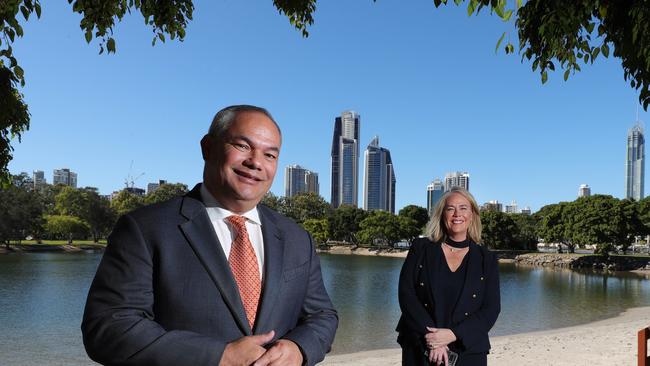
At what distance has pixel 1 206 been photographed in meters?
49.3

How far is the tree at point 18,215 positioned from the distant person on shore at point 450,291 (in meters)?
53.9

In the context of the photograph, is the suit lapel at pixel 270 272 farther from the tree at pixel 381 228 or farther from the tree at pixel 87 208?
the tree at pixel 87 208

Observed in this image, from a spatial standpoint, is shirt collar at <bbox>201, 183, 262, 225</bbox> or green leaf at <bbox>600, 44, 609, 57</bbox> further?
green leaf at <bbox>600, 44, 609, 57</bbox>

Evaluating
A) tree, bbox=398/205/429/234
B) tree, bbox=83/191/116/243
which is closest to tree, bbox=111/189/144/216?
tree, bbox=83/191/116/243

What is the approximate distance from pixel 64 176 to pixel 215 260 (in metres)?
207

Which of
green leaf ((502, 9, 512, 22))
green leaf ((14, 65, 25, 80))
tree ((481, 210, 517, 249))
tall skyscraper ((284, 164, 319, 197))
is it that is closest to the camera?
green leaf ((502, 9, 512, 22))

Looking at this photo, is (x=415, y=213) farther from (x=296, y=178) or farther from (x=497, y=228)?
(x=296, y=178)

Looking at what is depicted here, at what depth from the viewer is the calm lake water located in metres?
12.0

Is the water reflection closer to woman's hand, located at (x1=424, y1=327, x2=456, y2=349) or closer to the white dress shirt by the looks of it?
woman's hand, located at (x1=424, y1=327, x2=456, y2=349)

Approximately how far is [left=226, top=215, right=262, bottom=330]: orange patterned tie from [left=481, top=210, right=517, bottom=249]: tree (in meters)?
51.1

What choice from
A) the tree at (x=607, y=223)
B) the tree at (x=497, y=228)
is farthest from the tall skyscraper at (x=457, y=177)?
the tree at (x=607, y=223)

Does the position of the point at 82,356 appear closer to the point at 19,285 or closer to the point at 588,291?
the point at 19,285

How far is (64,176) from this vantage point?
186 meters

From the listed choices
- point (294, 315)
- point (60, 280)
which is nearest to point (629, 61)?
point (294, 315)
